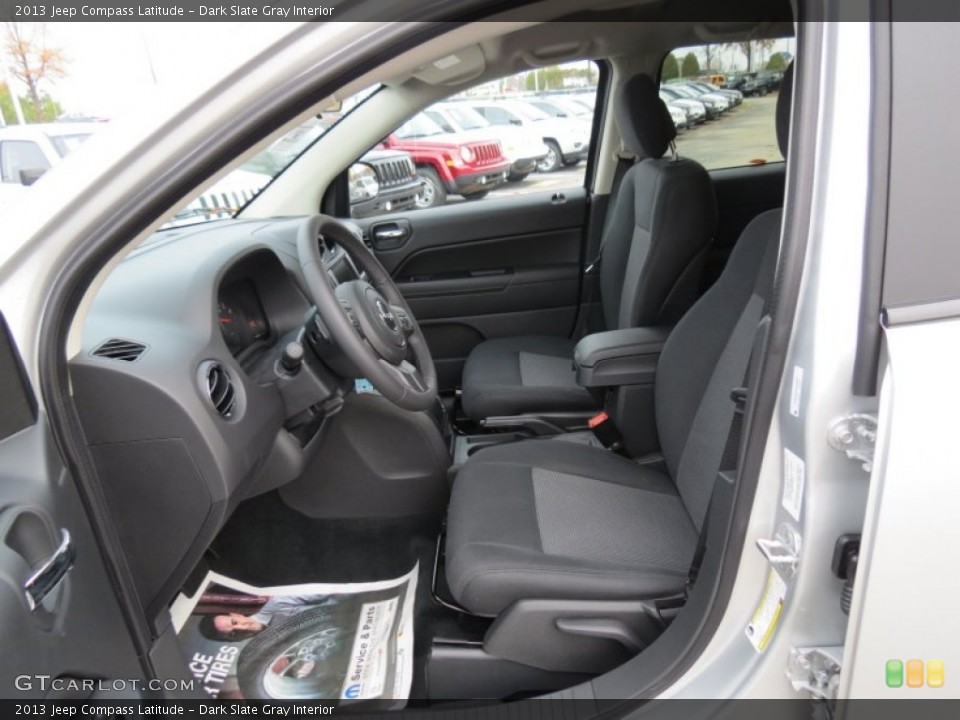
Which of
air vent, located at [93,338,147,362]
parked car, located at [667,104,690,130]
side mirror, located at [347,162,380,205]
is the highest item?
parked car, located at [667,104,690,130]

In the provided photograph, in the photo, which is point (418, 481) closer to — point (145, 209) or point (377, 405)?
point (377, 405)

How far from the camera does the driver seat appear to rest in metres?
1.22

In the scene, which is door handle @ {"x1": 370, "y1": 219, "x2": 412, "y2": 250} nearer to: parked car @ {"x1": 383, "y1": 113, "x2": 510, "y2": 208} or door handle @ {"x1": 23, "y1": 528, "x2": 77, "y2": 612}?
parked car @ {"x1": 383, "y1": 113, "x2": 510, "y2": 208}

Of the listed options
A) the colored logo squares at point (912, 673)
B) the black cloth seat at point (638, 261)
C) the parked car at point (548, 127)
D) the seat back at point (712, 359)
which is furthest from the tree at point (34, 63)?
the colored logo squares at point (912, 673)

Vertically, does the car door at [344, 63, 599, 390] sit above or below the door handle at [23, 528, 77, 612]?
below

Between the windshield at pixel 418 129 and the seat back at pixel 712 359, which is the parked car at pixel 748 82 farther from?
the windshield at pixel 418 129

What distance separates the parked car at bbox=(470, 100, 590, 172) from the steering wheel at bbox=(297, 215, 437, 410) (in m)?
1.20

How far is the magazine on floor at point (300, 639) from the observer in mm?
1368

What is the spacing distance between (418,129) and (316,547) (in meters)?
1.62

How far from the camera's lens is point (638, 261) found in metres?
2.15

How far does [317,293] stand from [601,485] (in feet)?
2.37

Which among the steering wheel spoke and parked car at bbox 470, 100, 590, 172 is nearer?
the steering wheel spoke

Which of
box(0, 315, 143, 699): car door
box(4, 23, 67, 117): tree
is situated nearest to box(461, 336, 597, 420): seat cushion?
box(0, 315, 143, 699): car door

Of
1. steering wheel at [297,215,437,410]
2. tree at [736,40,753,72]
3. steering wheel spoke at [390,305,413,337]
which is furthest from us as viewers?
tree at [736,40,753,72]
